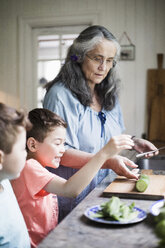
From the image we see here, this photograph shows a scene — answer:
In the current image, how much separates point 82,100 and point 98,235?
95cm

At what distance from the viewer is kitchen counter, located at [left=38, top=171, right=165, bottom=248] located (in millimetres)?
822

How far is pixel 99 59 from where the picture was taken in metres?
1.74

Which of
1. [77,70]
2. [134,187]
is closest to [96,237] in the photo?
[134,187]

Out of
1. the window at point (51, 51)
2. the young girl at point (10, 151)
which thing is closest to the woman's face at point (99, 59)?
the young girl at point (10, 151)

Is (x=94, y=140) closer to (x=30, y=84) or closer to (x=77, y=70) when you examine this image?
(x=77, y=70)

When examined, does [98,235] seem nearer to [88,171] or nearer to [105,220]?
[105,220]

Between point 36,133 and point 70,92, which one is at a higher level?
point 70,92

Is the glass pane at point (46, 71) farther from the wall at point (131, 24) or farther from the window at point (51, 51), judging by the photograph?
the wall at point (131, 24)

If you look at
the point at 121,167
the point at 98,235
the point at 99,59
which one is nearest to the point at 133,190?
the point at 121,167

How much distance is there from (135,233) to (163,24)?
3.35 metres

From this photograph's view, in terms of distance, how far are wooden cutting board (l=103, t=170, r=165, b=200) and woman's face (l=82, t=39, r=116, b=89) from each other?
565 mm

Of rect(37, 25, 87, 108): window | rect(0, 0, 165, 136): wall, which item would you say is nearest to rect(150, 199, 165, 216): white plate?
rect(0, 0, 165, 136): wall

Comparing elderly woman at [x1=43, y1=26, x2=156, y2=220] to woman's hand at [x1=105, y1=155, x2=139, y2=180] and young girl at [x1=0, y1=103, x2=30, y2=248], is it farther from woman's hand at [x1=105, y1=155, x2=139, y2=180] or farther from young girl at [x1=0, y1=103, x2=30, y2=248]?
young girl at [x1=0, y1=103, x2=30, y2=248]

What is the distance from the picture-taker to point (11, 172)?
3.16 feet
